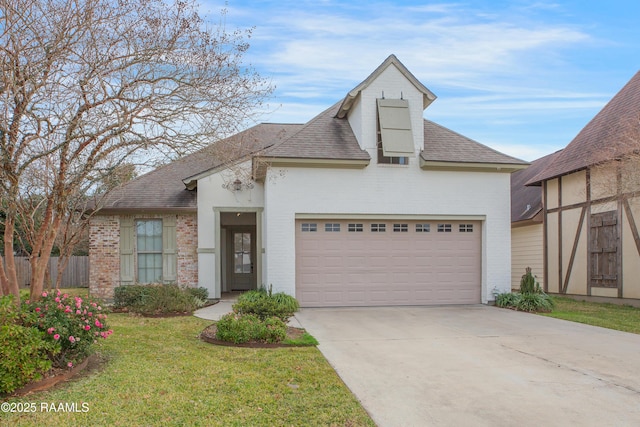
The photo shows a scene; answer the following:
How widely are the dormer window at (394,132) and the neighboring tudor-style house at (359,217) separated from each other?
0.03 m

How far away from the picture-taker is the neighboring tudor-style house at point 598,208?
14.9 meters

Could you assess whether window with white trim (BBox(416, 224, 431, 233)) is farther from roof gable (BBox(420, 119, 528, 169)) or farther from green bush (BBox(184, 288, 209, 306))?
green bush (BBox(184, 288, 209, 306))

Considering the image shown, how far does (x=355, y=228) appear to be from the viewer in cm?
1439

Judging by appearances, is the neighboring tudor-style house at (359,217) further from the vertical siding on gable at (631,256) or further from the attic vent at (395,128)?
the vertical siding on gable at (631,256)

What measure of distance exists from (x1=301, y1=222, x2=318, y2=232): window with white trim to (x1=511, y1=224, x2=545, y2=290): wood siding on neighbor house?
1047 centimetres

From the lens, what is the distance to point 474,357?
799 centimetres

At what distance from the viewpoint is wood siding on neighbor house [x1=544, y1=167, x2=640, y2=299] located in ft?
50.8

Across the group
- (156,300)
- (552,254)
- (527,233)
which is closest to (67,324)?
(156,300)

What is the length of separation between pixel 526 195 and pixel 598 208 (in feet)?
18.1

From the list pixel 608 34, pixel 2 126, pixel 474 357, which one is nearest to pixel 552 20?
pixel 608 34

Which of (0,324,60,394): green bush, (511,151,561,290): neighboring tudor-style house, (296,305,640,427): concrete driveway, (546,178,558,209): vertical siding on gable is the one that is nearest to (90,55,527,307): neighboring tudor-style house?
(296,305,640,427): concrete driveway

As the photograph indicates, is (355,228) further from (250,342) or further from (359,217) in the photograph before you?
(250,342)

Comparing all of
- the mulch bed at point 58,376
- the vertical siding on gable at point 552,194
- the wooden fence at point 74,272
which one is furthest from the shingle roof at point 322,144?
the wooden fence at point 74,272

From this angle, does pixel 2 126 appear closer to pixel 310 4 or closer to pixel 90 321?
pixel 90 321
